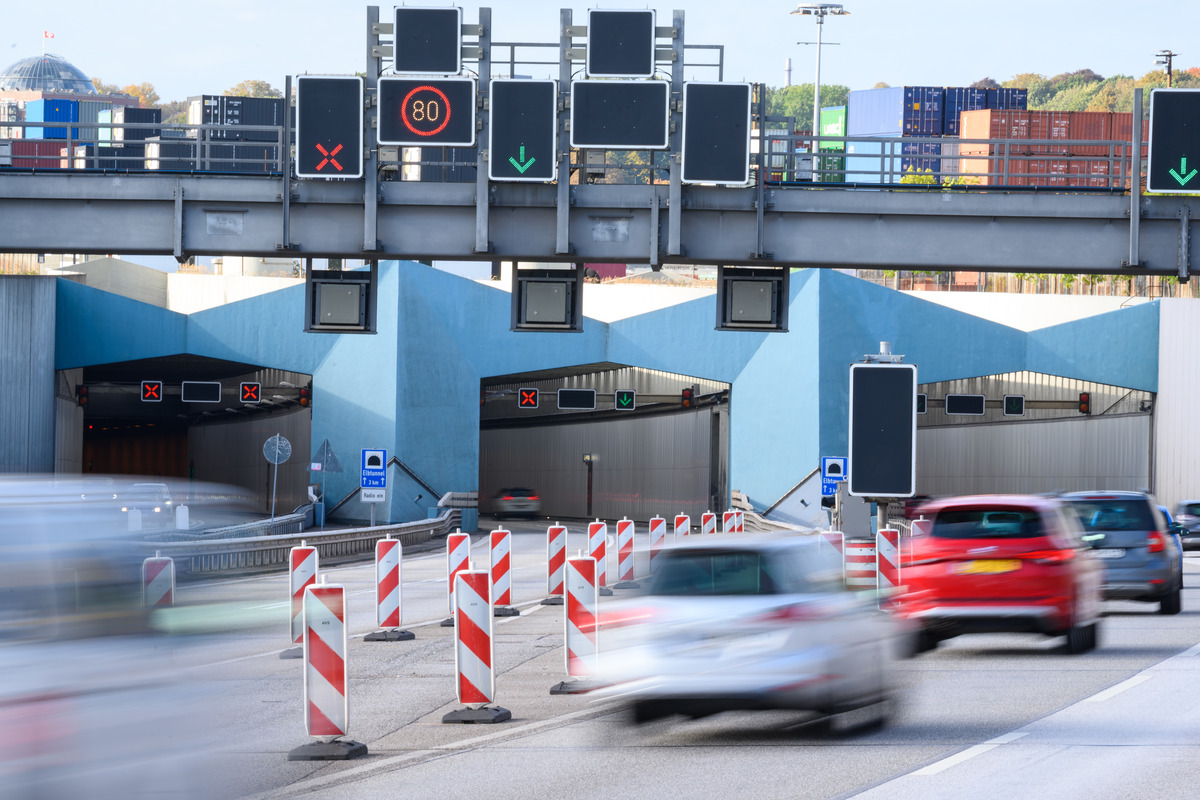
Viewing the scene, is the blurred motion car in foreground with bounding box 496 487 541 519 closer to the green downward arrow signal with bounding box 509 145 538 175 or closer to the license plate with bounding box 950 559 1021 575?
the green downward arrow signal with bounding box 509 145 538 175

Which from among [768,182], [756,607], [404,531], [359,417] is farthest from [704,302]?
[756,607]

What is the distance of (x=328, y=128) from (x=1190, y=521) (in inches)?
1225

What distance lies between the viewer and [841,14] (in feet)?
285

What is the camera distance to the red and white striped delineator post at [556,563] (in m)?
21.9

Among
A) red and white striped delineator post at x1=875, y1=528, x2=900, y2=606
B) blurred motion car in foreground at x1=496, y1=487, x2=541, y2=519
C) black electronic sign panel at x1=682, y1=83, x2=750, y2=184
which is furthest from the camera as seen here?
blurred motion car in foreground at x1=496, y1=487, x2=541, y2=519

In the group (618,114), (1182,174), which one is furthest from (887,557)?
(618,114)

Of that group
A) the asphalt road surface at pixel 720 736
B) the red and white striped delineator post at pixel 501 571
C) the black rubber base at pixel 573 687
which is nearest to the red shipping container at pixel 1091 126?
the red and white striped delineator post at pixel 501 571

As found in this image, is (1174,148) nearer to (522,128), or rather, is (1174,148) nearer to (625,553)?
(522,128)

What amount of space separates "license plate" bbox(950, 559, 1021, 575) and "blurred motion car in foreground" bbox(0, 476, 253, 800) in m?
10.2

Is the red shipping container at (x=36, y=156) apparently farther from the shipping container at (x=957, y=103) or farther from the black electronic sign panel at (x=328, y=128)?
the shipping container at (x=957, y=103)

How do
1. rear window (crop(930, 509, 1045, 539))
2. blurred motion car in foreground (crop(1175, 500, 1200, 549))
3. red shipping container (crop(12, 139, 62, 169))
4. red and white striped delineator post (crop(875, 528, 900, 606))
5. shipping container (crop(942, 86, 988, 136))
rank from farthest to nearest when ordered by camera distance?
shipping container (crop(942, 86, 988, 136)) → blurred motion car in foreground (crop(1175, 500, 1200, 549)) → red shipping container (crop(12, 139, 62, 169)) → red and white striped delineator post (crop(875, 528, 900, 606)) → rear window (crop(930, 509, 1045, 539))

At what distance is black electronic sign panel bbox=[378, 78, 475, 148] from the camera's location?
22609 mm

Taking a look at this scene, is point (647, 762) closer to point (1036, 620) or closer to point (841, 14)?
point (1036, 620)

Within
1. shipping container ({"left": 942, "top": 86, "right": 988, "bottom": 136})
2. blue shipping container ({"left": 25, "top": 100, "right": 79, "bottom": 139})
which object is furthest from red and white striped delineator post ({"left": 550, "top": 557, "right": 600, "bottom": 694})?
shipping container ({"left": 942, "top": 86, "right": 988, "bottom": 136})
